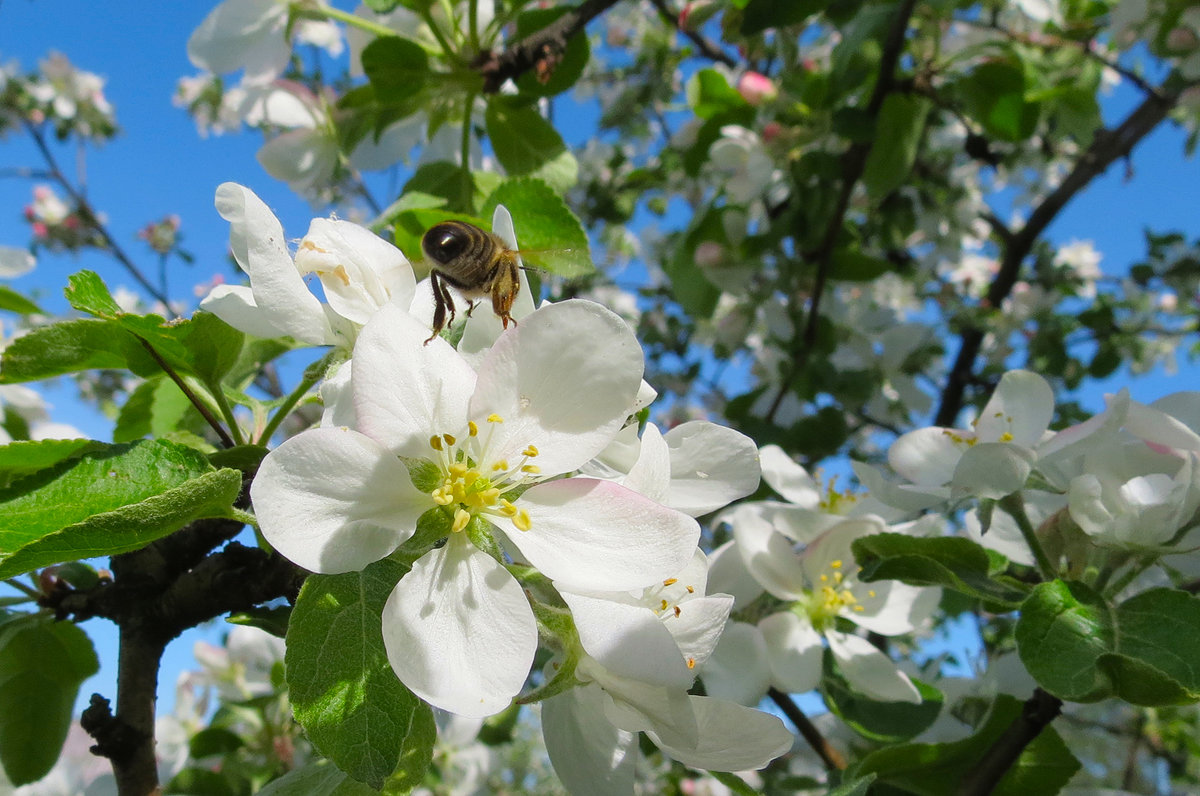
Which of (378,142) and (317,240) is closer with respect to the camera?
(317,240)

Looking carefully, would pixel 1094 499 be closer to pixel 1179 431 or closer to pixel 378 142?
pixel 1179 431

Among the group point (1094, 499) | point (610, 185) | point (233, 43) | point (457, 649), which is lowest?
point (457, 649)

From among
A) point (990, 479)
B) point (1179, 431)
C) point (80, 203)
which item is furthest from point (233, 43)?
point (80, 203)

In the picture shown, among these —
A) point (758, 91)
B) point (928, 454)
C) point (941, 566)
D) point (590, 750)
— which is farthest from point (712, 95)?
point (590, 750)

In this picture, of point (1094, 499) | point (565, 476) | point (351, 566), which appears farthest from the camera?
point (1094, 499)

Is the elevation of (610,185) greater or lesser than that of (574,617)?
greater

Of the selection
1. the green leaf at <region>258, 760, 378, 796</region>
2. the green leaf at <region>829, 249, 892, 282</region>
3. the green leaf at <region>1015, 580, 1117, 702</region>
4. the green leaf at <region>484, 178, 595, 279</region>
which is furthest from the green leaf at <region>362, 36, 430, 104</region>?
the green leaf at <region>829, 249, 892, 282</region>

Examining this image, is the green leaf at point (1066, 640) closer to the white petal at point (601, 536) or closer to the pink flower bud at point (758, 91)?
the white petal at point (601, 536)
